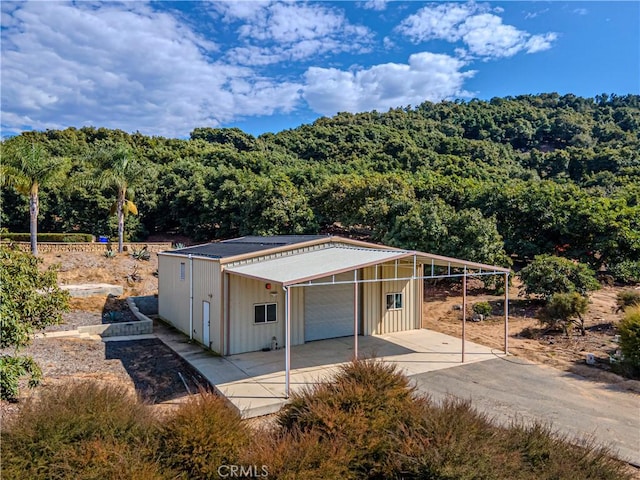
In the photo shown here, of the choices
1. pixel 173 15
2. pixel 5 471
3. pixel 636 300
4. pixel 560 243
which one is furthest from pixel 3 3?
pixel 560 243

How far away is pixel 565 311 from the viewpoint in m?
13.2

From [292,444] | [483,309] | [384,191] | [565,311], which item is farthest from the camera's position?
[384,191]

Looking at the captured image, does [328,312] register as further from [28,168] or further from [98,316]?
[28,168]

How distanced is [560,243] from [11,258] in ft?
81.1

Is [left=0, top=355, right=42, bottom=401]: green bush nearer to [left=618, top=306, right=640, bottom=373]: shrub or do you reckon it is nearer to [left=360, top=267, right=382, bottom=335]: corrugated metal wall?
[left=360, top=267, right=382, bottom=335]: corrugated metal wall

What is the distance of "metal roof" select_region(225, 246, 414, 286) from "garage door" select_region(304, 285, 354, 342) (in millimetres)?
1447

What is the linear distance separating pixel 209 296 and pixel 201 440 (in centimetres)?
817

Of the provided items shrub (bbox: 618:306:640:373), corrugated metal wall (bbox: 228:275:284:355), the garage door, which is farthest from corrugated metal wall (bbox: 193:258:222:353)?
shrub (bbox: 618:306:640:373)

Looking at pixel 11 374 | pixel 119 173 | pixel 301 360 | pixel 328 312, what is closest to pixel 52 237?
pixel 119 173

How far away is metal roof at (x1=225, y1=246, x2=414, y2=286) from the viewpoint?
9461mm

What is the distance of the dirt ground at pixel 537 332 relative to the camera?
36.1 ft

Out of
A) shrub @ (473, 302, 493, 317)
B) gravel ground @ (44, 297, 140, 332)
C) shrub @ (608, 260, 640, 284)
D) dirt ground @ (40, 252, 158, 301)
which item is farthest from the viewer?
dirt ground @ (40, 252, 158, 301)

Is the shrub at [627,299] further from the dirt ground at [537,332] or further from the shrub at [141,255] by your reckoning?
the shrub at [141,255]

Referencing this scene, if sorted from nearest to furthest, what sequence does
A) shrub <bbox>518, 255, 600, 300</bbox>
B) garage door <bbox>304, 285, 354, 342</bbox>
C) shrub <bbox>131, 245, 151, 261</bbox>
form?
garage door <bbox>304, 285, 354, 342</bbox>
shrub <bbox>518, 255, 600, 300</bbox>
shrub <bbox>131, 245, 151, 261</bbox>
